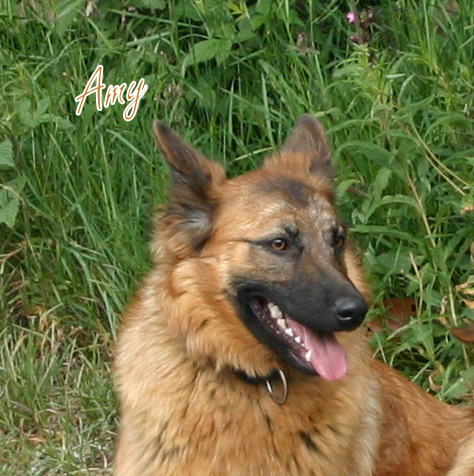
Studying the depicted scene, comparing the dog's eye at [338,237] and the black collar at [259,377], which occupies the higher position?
the dog's eye at [338,237]

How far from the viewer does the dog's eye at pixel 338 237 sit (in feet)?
15.1

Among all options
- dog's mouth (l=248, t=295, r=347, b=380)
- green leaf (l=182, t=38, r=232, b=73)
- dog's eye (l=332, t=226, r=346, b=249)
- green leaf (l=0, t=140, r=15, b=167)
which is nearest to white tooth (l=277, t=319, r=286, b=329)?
dog's mouth (l=248, t=295, r=347, b=380)

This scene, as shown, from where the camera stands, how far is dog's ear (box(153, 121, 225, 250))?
461 centimetres

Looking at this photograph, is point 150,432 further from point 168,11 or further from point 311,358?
point 168,11

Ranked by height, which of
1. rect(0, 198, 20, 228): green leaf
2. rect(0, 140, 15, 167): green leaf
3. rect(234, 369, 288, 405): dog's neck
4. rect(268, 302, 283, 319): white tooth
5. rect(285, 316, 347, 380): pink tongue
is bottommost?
rect(0, 198, 20, 228): green leaf

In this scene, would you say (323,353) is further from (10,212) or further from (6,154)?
(6,154)

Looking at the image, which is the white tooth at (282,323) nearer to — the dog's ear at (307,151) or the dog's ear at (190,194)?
the dog's ear at (190,194)

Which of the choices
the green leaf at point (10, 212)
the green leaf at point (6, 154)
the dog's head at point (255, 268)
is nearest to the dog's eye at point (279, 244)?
the dog's head at point (255, 268)

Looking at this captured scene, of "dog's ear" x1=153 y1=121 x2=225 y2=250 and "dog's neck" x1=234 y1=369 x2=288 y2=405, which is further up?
"dog's ear" x1=153 y1=121 x2=225 y2=250

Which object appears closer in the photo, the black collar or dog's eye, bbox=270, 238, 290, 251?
dog's eye, bbox=270, 238, 290, 251

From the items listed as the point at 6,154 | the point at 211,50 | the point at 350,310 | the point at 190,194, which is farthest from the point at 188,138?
the point at 350,310

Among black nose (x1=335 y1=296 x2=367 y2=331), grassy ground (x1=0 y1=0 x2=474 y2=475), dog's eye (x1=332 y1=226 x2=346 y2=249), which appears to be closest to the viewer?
black nose (x1=335 y1=296 x2=367 y2=331)

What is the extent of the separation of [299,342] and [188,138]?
92.8 inches

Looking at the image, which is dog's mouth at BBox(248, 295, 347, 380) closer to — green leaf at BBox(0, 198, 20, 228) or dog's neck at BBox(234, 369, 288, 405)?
dog's neck at BBox(234, 369, 288, 405)
